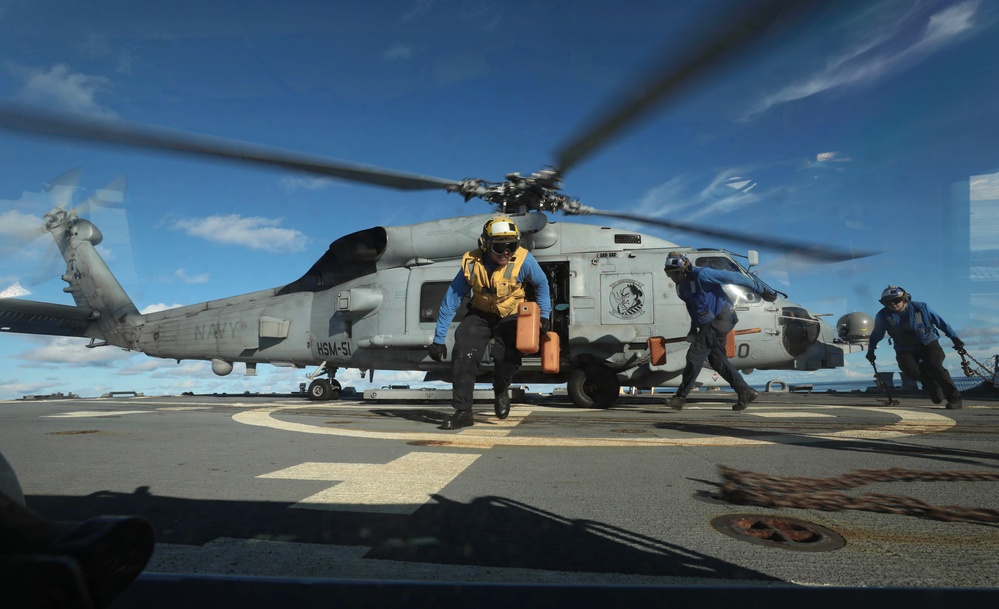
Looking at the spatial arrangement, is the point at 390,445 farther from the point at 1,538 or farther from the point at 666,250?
the point at 666,250

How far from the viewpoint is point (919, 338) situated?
781cm

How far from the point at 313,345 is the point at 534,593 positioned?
10.9 m

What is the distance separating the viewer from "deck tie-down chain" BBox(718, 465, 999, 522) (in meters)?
2.00

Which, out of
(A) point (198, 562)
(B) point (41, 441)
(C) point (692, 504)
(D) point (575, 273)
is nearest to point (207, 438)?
(B) point (41, 441)

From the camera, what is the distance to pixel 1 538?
30.3 inches

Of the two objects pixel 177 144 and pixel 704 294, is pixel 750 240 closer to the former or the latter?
pixel 704 294

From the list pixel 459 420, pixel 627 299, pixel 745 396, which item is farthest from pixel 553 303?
pixel 459 420

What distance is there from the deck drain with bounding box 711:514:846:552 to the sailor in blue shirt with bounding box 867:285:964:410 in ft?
24.9

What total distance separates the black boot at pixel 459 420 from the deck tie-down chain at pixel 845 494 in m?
2.67

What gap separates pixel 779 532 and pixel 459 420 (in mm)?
3613

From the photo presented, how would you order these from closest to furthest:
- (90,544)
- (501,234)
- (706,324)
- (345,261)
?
(90,544), (501,234), (706,324), (345,261)

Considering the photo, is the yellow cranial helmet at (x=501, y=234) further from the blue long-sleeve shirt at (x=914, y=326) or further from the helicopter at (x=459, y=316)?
the blue long-sleeve shirt at (x=914, y=326)

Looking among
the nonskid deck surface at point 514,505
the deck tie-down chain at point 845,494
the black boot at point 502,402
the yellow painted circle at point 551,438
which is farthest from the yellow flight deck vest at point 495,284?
the deck tie-down chain at point 845,494

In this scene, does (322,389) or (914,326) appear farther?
(322,389)
